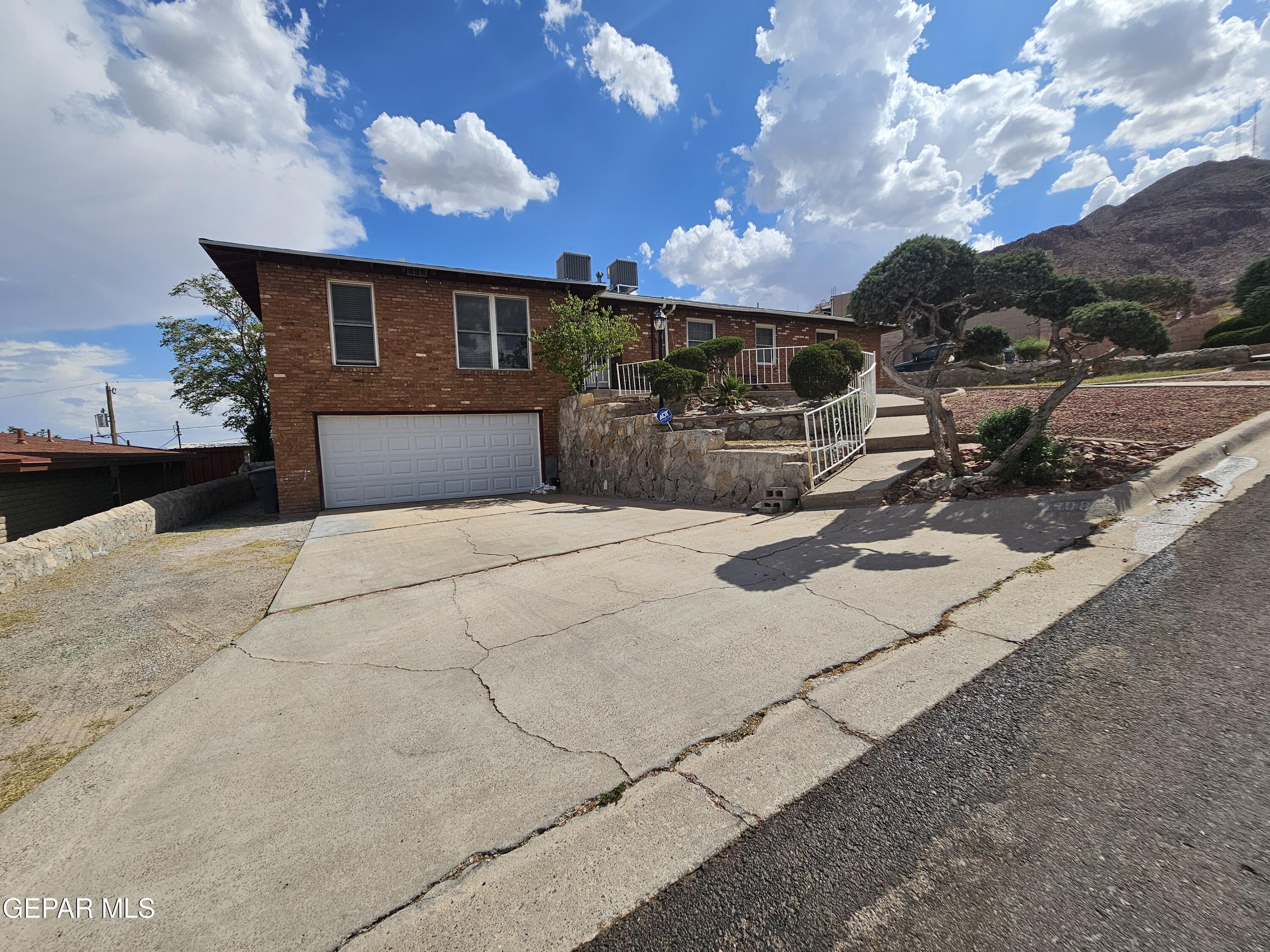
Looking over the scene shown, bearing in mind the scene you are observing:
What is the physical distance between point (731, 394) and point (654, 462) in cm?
268

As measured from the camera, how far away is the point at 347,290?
35.0ft

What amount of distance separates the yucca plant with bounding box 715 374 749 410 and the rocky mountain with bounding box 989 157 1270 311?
153 feet

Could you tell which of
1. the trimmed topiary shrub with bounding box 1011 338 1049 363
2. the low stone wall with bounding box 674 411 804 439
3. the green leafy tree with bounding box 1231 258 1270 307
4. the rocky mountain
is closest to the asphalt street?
the low stone wall with bounding box 674 411 804 439

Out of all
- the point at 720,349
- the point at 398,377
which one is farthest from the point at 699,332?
the point at 398,377

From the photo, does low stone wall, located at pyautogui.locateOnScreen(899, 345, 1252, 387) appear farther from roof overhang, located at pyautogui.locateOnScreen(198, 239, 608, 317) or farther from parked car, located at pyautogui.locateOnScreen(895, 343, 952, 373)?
roof overhang, located at pyautogui.locateOnScreen(198, 239, 608, 317)

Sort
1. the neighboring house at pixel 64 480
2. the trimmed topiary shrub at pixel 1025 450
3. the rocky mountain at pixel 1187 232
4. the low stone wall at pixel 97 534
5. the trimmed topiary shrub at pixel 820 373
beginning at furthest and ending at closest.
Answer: the rocky mountain at pixel 1187 232
the trimmed topiary shrub at pixel 820 373
the neighboring house at pixel 64 480
the trimmed topiary shrub at pixel 1025 450
the low stone wall at pixel 97 534

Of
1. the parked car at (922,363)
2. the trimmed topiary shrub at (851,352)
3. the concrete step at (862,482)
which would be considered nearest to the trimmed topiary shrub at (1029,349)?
the trimmed topiary shrub at (851,352)

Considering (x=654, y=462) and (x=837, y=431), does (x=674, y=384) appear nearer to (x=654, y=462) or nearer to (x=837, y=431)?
(x=654, y=462)

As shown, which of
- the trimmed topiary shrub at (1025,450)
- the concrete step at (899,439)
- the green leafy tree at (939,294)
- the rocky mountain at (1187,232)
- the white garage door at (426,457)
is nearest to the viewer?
the trimmed topiary shrub at (1025,450)

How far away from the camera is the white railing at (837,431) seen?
7336mm

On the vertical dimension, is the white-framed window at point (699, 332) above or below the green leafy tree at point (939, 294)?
above

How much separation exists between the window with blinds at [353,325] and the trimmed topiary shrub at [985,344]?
10.5 metres

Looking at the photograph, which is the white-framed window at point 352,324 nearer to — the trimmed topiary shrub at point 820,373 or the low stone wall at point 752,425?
the low stone wall at point 752,425

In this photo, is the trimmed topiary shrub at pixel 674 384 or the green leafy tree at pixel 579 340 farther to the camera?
the green leafy tree at pixel 579 340
